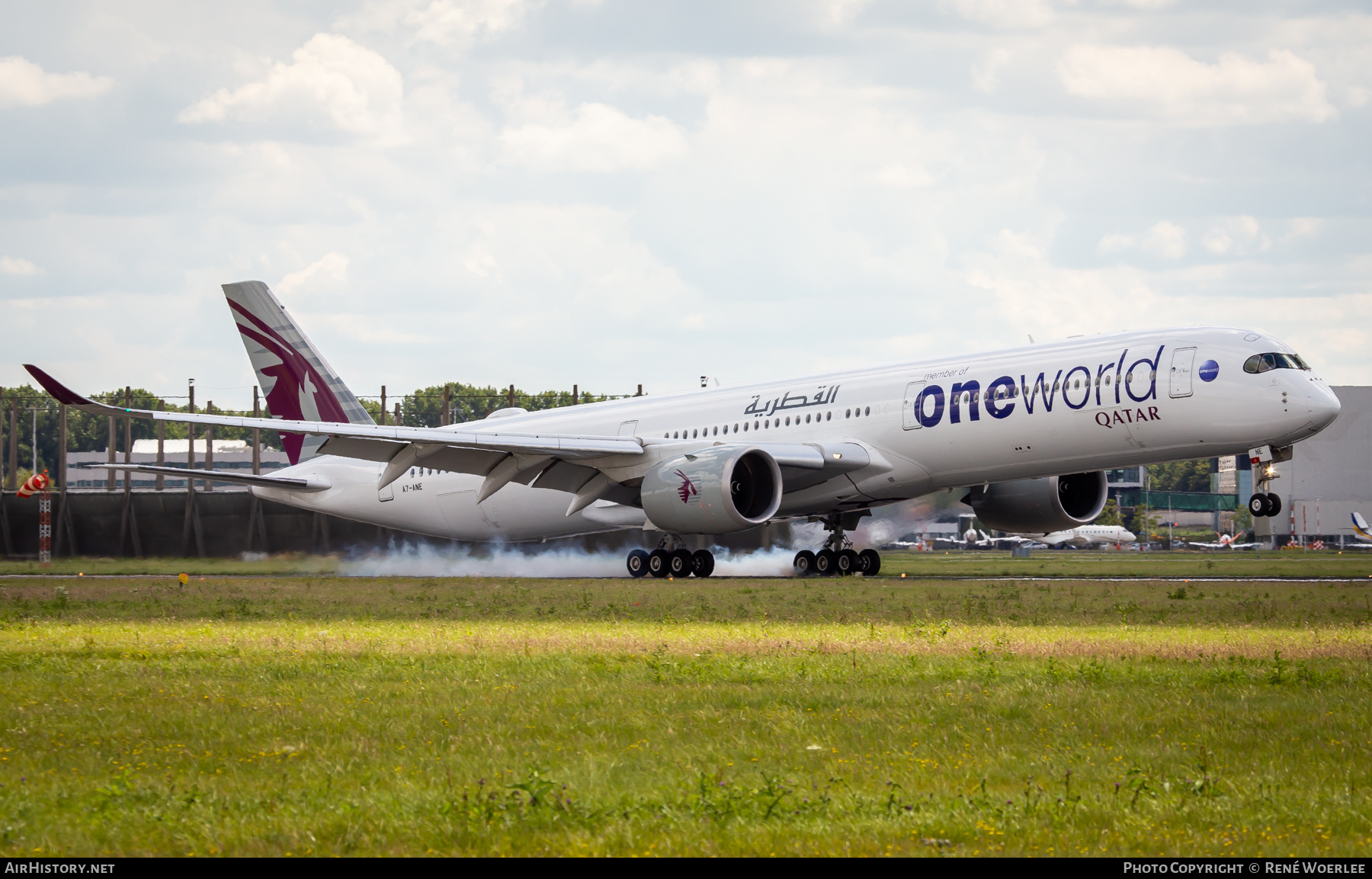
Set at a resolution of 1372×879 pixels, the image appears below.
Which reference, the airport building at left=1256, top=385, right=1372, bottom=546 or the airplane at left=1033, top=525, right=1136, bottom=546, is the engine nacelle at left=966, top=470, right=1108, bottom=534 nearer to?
the airplane at left=1033, top=525, right=1136, bottom=546

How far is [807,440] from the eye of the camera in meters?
28.0

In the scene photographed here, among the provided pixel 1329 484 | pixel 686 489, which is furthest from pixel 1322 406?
pixel 1329 484

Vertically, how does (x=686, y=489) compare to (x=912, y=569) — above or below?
above

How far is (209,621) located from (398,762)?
10.3 m

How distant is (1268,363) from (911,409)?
255 inches

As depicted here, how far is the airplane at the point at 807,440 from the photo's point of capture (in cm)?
2338

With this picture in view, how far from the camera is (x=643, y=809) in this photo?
5.97 metres

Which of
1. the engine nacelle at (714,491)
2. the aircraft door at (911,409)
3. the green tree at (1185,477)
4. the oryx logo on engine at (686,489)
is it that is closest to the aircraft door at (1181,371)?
the aircraft door at (911,409)

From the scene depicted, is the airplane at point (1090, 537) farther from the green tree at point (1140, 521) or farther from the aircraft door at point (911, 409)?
the aircraft door at point (911, 409)

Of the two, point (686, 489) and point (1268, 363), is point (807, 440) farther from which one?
point (1268, 363)

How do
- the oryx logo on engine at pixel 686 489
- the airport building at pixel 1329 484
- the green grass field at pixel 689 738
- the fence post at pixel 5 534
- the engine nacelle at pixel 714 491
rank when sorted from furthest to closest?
the airport building at pixel 1329 484
the fence post at pixel 5 534
the oryx logo on engine at pixel 686 489
the engine nacelle at pixel 714 491
the green grass field at pixel 689 738

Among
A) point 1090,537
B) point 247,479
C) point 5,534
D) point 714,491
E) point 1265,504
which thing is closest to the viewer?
point 1265,504

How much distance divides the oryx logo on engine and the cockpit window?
1008 centimetres

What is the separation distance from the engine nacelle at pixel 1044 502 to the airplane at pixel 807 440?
0.04 m
